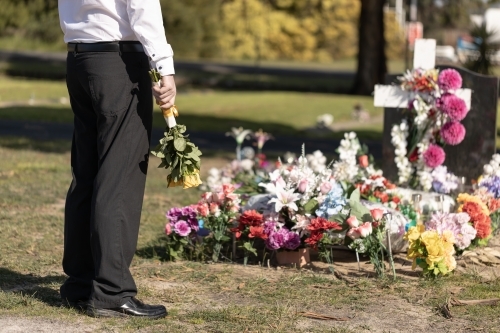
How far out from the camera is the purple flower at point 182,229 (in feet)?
20.1

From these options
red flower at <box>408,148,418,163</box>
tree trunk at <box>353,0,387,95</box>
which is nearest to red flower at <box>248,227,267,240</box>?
red flower at <box>408,148,418,163</box>

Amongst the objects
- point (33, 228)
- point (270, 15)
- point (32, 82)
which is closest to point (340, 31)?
point (270, 15)

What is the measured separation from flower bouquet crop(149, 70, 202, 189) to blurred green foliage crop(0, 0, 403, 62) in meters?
35.3

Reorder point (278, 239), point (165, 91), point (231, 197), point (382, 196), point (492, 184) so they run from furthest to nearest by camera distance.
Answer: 1. point (492, 184)
2. point (382, 196)
3. point (231, 197)
4. point (278, 239)
5. point (165, 91)

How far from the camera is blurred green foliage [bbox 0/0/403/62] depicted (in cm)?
4244

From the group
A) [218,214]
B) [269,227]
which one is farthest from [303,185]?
[218,214]

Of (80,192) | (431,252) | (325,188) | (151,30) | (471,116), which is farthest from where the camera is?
(471,116)

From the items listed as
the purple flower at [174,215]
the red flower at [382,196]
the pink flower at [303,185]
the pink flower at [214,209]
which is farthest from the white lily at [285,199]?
the red flower at [382,196]

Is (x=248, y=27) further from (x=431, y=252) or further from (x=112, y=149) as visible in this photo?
(x=112, y=149)

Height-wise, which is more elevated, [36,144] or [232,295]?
[36,144]

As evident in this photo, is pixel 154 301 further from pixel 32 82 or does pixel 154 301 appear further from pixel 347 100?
pixel 32 82

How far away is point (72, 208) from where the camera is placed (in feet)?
15.5

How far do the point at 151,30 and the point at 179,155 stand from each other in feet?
2.20

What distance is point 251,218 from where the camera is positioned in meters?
6.02
